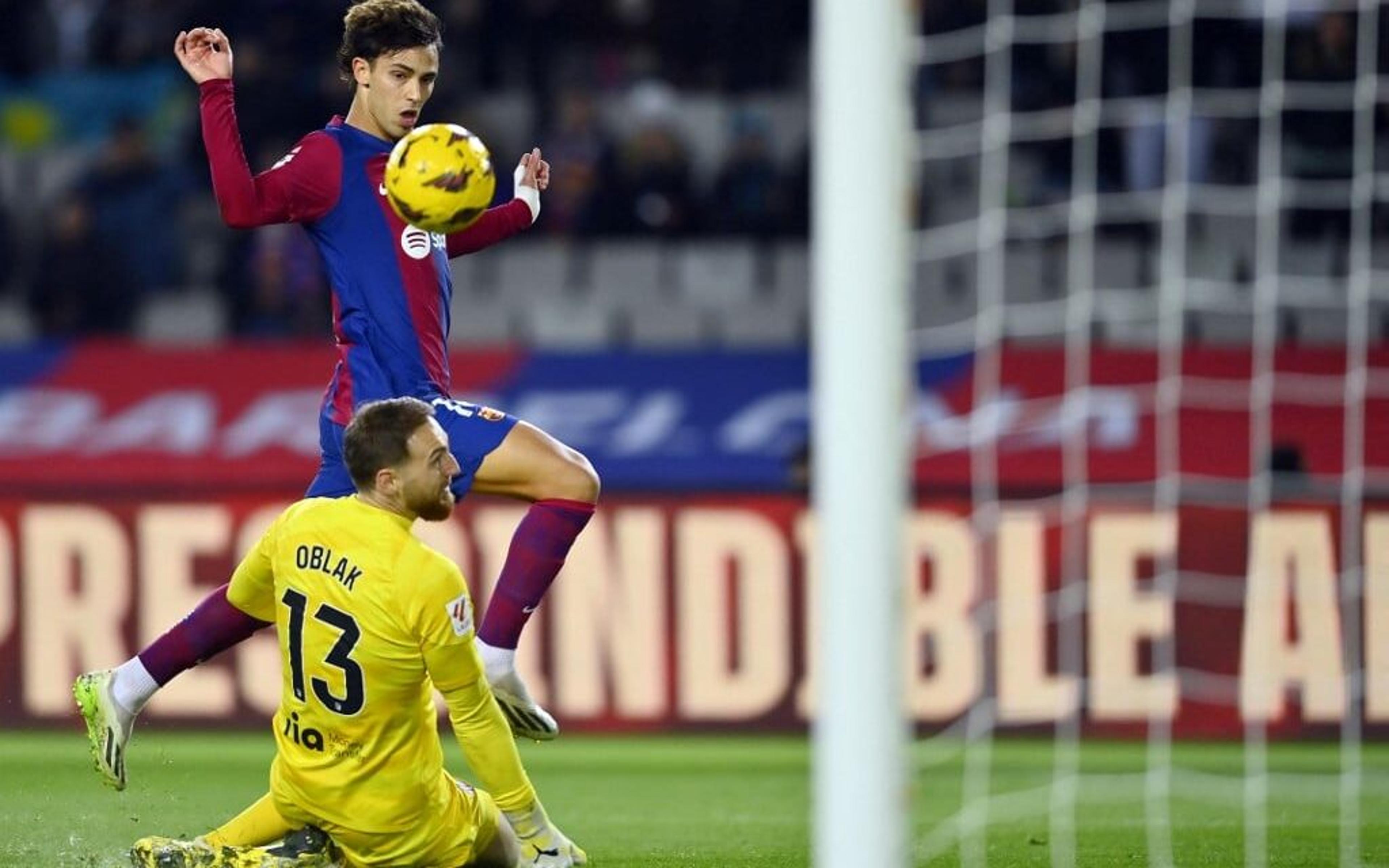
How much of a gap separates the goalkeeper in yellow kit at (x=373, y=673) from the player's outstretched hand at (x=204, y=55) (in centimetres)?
104

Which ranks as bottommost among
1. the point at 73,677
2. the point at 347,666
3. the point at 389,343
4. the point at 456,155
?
the point at 73,677

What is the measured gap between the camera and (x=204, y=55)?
5.26 metres

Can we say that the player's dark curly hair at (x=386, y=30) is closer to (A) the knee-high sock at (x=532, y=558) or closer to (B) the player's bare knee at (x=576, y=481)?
(B) the player's bare knee at (x=576, y=481)

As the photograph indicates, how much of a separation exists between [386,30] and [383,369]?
833mm

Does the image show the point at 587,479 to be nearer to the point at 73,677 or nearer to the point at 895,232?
the point at 895,232

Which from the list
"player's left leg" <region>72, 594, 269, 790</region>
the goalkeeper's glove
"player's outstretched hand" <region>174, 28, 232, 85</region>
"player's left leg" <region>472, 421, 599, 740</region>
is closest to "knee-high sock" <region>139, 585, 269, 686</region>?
"player's left leg" <region>72, 594, 269, 790</region>

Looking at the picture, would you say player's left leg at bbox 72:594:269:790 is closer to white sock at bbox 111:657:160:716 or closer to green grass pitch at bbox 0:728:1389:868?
white sock at bbox 111:657:160:716

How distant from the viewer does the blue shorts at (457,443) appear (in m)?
5.35

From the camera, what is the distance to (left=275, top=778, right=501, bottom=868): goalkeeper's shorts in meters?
4.76

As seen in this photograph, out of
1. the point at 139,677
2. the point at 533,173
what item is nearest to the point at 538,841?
the point at 139,677

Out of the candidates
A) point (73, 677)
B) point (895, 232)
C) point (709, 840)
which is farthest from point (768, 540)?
point (895, 232)

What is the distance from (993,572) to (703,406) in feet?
8.01

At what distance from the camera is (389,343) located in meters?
5.48

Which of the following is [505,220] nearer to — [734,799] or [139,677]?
[139,677]
